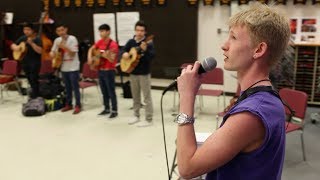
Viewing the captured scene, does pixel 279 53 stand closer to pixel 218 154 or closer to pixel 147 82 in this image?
pixel 218 154

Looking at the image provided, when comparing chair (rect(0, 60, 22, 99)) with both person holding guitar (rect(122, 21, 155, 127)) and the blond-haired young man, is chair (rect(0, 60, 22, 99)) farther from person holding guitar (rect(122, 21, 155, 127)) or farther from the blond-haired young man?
the blond-haired young man

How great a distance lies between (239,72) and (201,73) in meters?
0.12

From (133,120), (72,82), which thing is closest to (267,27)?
(133,120)

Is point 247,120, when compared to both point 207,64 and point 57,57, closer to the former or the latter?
point 207,64

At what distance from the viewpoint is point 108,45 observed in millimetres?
5359

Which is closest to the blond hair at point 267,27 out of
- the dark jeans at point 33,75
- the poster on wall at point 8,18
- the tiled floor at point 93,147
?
the tiled floor at point 93,147

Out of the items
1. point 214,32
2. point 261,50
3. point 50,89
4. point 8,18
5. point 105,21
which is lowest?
point 50,89

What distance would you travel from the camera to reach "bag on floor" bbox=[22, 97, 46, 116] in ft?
18.4

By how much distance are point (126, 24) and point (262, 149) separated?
6.62m

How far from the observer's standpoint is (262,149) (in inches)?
38.6

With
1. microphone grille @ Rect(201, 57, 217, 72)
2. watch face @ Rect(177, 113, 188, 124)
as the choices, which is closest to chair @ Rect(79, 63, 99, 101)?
microphone grille @ Rect(201, 57, 217, 72)

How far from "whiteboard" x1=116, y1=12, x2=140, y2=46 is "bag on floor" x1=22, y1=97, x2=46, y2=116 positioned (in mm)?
2357

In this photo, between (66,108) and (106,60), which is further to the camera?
(66,108)

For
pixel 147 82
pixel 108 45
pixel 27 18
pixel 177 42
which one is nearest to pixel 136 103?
pixel 147 82
